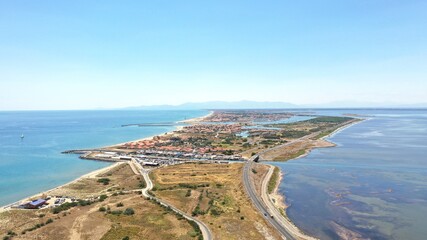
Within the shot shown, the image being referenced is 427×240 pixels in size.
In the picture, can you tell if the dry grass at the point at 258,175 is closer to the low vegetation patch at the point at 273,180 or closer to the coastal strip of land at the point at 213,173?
the coastal strip of land at the point at 213,173

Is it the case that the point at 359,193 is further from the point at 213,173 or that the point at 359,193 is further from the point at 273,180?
the point at 213,173

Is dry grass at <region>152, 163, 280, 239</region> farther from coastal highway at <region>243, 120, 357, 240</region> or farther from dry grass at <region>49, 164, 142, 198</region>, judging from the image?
dry grass at <region>49, 164, 142, 198</region>

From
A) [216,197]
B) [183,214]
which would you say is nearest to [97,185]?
[216,197]

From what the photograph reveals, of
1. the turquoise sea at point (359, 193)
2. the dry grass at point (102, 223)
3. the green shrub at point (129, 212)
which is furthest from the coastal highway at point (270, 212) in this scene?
the green shrub at point (129, 212)

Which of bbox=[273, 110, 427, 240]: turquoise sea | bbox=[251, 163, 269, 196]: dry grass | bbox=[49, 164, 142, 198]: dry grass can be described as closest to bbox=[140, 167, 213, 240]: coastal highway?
bbox=[49, 164, 142, 198]: dry grass

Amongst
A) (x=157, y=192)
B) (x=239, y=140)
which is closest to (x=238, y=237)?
(x=157, y=192)

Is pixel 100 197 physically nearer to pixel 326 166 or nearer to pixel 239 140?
pixel 326 166

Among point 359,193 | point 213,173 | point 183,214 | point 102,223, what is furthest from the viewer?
point 213,173
